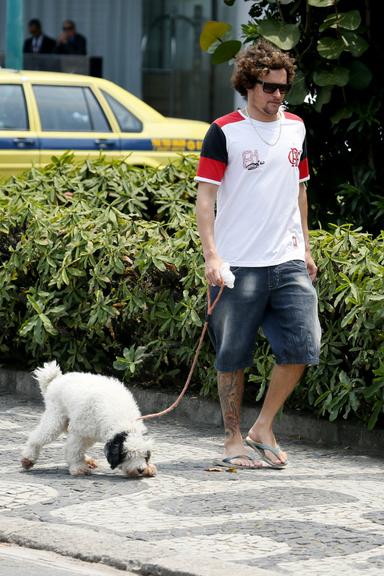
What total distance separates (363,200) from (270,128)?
2223 mm

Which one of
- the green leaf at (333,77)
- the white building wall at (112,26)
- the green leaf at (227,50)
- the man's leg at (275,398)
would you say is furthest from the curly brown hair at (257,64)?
the white building wall at (112,26)

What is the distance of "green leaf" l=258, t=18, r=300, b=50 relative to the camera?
28.4ft

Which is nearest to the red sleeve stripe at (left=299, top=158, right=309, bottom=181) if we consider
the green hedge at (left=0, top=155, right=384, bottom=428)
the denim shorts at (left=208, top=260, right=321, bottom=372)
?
the denim shorts at (left=208, top=260, right=321, bottom=372)

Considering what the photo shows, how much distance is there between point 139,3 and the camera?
25734mm

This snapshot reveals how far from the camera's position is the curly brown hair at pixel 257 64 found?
6.88 m

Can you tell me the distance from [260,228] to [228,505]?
1.34 meters

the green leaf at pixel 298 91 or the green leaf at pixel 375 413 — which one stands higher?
the green leaf at pixel 298 91

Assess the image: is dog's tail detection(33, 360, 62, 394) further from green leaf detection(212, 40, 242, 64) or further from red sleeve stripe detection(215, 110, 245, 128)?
green leaf detection(212, 40, 242, 64)

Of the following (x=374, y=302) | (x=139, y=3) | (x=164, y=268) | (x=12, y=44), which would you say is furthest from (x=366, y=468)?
(x=139, y=3)

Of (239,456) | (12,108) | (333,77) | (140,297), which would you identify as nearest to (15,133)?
(12,108)

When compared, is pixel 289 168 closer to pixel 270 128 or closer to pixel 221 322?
pixel 270 128

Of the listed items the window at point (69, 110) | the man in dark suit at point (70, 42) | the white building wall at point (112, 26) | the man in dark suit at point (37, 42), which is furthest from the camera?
the white building wall at point (112, 26)

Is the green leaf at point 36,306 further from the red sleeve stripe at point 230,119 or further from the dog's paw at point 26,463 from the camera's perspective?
the red sleeve stripe at point 230,119

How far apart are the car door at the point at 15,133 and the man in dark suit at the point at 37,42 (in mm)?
7978
